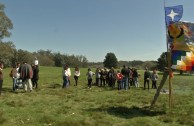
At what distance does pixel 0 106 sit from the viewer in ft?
50.2

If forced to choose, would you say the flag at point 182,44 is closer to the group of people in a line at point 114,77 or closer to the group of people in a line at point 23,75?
the group of people in a line at point 23,75

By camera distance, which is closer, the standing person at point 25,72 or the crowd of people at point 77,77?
the standing person at point 25,72

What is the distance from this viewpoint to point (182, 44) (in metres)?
14.2

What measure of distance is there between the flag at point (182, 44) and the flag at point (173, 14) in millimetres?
189

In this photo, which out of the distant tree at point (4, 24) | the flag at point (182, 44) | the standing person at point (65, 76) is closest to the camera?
the flag at point (182, 44)

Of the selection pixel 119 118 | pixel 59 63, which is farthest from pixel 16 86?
pixel 59 63

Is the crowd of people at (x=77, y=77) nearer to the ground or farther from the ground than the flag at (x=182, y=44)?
nearer to the ground

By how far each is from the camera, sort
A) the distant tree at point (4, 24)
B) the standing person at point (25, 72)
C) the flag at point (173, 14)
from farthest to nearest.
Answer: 1. the distant tree at point (4, 24)
2. the standing person at point (25, 72)
3. the flag at point (173, 14)

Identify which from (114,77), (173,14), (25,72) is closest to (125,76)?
(114,77)

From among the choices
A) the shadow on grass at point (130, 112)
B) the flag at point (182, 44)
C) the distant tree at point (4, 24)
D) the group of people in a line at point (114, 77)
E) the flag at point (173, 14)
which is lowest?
the shadow on grass at point (130, 112)

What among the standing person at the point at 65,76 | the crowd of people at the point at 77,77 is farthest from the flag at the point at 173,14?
the standing person at the point at 65,76

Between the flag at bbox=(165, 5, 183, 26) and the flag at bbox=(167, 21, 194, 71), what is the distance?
0.19 meters

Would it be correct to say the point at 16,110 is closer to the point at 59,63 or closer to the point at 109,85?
the point at 109,85

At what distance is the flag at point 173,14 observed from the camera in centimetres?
1415
